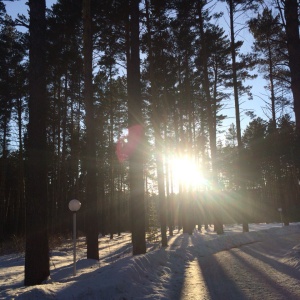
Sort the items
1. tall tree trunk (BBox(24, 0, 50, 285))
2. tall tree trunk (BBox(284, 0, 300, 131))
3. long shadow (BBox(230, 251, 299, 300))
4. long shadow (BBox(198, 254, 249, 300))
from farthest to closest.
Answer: tall tree trunk (BBox(284, 0, 300, 131)), tall tree trunk (BBox(24, 0, 50, 285)), long shadow (BBox(198, 254, 249, 300)), long shadow (BBox(230, 251, 299, 300))

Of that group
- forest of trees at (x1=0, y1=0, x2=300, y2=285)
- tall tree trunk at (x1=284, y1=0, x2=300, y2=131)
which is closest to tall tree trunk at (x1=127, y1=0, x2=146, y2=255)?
forest of trees at (x1=0, y1=0, x2=300, y2=285)

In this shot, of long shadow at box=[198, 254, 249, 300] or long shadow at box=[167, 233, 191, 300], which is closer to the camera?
long shadow at box=[198, 254, 249, 300]

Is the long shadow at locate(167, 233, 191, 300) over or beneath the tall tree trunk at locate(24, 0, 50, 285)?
beneath

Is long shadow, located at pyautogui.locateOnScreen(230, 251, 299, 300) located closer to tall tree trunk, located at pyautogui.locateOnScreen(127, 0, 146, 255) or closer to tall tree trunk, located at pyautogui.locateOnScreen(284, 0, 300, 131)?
tall tree trunk, located at pyautogui.locateOnScreen(127, 0, 146, 255)

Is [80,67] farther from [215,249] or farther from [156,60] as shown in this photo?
[215,249]

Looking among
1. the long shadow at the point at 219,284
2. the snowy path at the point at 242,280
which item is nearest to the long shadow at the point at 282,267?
the snowy path at the point at 242,280

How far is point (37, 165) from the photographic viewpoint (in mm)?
7875

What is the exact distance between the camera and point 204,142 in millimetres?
33375

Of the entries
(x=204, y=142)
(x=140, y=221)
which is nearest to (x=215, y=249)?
(x=140, y=221)

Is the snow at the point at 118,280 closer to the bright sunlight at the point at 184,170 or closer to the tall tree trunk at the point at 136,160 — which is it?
the tall tree trunk at the point at 136,160

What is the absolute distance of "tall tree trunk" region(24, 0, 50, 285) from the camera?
7.59 metres

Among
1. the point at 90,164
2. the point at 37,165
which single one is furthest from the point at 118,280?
the point at 90,164

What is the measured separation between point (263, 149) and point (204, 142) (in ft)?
21.3

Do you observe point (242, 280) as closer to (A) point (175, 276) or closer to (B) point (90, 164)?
(A) point (175, 276)
